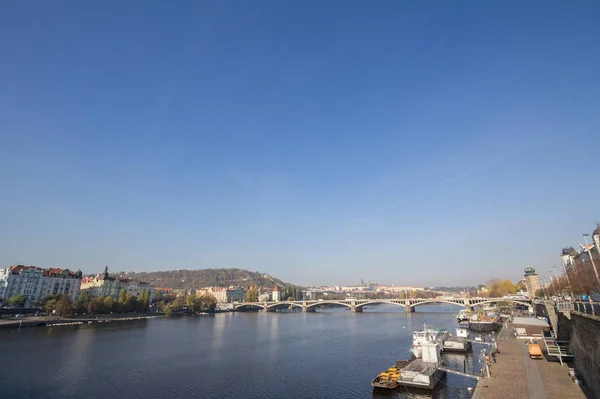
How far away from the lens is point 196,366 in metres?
37.5

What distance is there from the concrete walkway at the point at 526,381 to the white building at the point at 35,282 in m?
114

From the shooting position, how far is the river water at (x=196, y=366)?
2848 centimetres

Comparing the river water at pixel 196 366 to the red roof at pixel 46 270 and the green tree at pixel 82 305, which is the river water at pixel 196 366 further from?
the red roof at pixel 46 270

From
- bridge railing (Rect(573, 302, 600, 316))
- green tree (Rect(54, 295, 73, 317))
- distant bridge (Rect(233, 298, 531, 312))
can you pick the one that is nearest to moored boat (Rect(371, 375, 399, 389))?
bridge railing (Rect(573, 302, 600, 316))

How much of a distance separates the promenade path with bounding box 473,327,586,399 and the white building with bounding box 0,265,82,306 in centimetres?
11388

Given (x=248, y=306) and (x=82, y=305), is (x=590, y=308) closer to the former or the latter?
(x=82, y=305)

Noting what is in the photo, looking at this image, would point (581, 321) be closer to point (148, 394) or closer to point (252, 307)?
point (148, 394)

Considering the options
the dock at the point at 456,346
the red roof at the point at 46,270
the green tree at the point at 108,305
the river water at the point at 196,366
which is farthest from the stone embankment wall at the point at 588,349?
the red roof at the point at 46,270

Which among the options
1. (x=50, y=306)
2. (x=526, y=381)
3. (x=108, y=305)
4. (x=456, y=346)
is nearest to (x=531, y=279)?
(x=456, y=346)

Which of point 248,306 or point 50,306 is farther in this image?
point 248,306

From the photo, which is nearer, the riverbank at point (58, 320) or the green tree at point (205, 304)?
the riverbank at point (58, 320)

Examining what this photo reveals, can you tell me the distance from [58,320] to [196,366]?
5809cm

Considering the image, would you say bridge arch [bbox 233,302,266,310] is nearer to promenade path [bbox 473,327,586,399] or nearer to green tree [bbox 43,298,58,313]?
green tree [bbox 43,298,58,313]

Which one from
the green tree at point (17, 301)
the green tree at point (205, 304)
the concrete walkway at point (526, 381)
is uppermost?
the green tree at point (17, 301)
